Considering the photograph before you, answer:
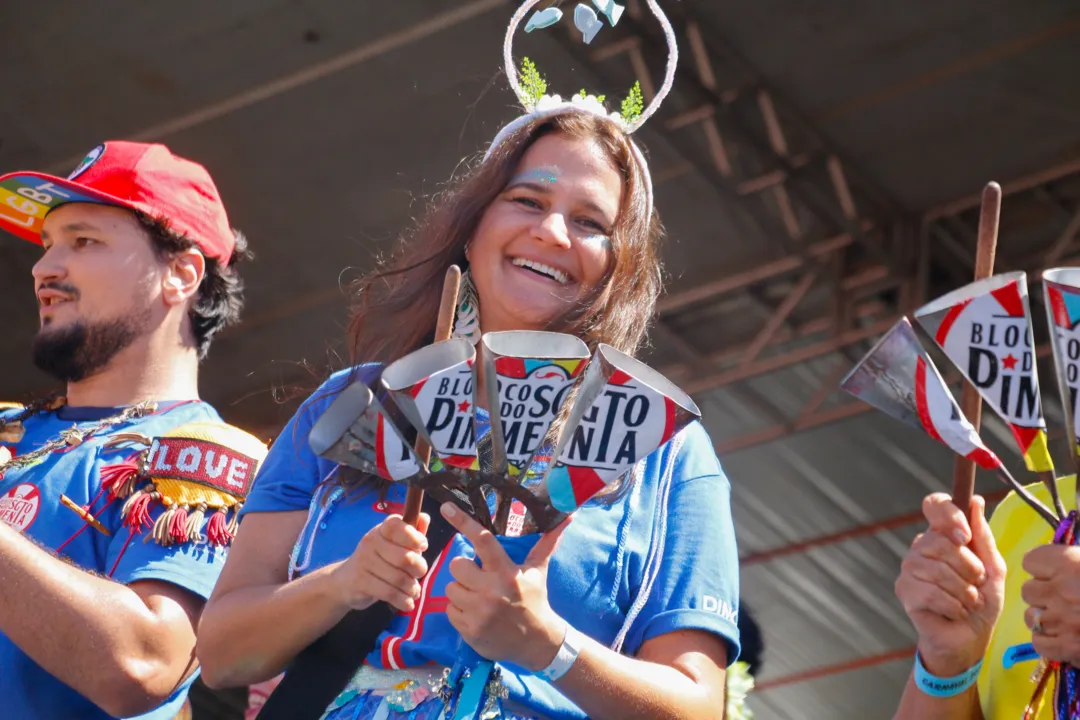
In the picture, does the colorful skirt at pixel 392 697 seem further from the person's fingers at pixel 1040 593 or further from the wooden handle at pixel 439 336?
the person's fingers at pixel 1040 593

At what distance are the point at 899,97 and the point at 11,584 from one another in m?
5.13

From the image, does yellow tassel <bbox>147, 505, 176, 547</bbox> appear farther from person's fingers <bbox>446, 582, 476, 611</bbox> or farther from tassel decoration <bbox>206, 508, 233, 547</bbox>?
person's fingers <bbox>446, 582, 476, 611</bbox>

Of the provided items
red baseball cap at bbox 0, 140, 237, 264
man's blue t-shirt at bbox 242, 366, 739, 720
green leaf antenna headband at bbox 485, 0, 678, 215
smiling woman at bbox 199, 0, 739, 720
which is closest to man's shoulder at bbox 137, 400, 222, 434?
red baseball cap at bbox 0, 140, 237, 264

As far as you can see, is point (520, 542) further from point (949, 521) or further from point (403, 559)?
point (949, 521)

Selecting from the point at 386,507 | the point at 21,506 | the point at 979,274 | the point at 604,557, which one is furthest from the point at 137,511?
the point at 979,274

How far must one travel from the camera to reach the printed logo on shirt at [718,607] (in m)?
1.81

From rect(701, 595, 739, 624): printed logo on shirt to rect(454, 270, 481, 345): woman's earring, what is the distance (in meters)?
0.50

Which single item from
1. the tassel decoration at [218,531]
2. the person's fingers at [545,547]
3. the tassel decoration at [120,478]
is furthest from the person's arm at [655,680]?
the tassel decoration at [120,478]

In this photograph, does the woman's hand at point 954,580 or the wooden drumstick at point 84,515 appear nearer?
the woman's hand at point 954,580

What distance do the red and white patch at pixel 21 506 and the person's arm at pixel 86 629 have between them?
0.17 metres

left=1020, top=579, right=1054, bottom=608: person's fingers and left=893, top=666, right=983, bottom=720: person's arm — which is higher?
left=1020, top=579, right=1054, bottom=608: person's fingers

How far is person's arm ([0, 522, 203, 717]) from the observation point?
7.00ft

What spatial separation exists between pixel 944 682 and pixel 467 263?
0.95m

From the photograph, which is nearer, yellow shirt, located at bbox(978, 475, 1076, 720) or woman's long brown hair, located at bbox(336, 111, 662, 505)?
yellow shirt, located at bbox(978, 475, 1076, 720)
